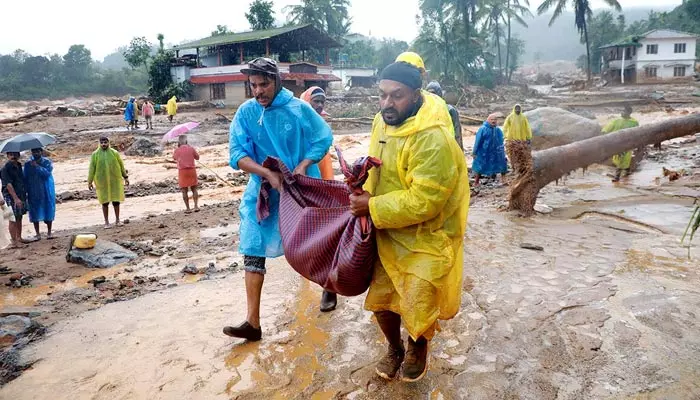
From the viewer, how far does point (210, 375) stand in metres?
2.91

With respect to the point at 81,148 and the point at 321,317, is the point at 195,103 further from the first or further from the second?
the point at 321,317

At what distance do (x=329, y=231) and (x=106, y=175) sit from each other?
6.44 meters

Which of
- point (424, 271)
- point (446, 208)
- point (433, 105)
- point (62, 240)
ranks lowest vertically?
point (62, 240)

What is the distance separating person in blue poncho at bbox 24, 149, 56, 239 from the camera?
7.25 meters

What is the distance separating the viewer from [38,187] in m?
7.29

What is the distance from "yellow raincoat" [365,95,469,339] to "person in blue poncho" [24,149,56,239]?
21.1 feet

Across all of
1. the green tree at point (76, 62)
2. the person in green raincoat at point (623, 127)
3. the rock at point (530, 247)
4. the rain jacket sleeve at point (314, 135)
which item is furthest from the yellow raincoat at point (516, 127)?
the green tree at point (76, 62)

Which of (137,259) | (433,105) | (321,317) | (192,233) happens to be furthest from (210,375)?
(192,233)

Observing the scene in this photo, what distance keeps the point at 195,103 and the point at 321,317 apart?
91.0ft

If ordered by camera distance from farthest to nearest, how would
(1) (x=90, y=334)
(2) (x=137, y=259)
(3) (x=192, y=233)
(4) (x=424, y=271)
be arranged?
(3) (x=192, y=233), (2) (x=137, y=259), (1) (x=90, y=334), (4) (x=424, y=271)

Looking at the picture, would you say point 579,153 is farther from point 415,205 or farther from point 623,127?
point 415,205

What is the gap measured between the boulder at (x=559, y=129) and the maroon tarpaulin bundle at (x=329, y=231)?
11.1 metres

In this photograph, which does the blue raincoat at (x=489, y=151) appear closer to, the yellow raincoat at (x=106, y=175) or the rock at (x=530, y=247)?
the rock at (x=530, y=247)

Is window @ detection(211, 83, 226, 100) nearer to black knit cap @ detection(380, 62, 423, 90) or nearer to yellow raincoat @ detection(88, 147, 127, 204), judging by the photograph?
yellow raincoat @ detection(88, 147, 127, 204)
